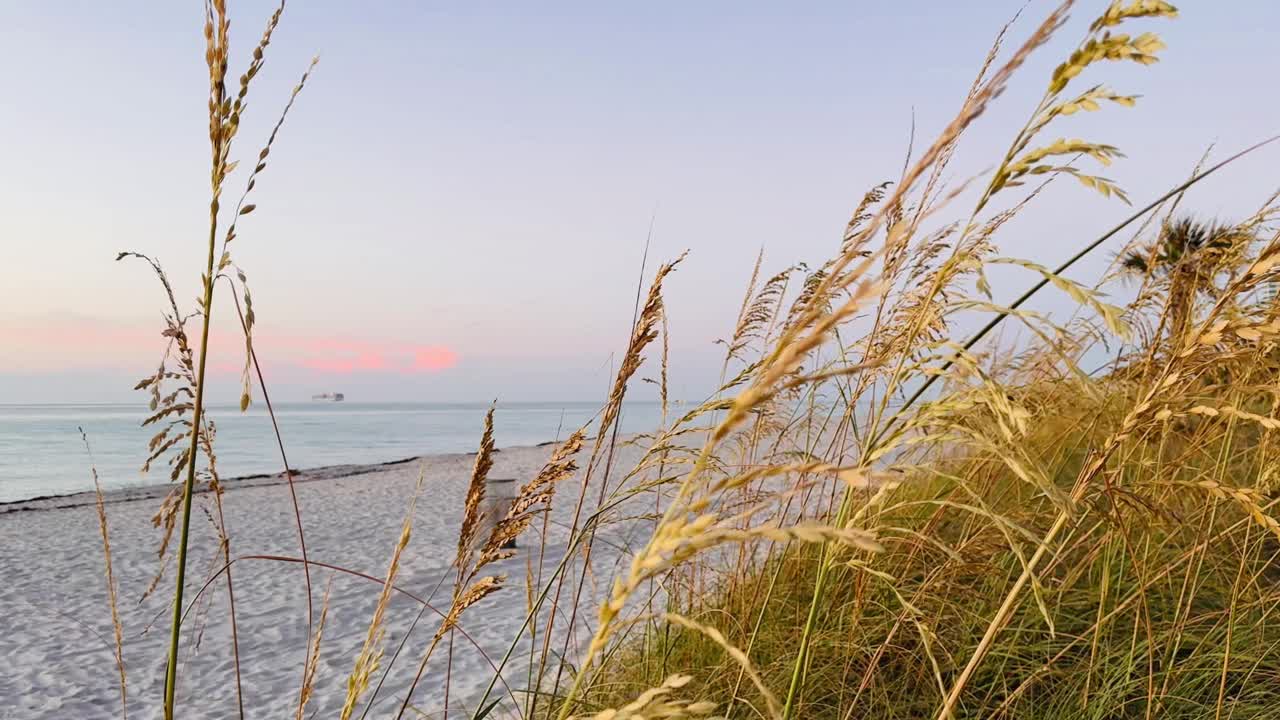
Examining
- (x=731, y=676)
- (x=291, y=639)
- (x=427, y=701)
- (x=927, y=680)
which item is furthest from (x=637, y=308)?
(x=291, y=639)

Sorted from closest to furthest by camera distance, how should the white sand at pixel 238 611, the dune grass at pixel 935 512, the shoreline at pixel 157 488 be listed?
the dune grass at pixel 935 512
the white sand at pixel 238 611
the shoreline at pixel 157 488

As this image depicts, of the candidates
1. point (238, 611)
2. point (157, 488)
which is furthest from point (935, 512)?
point (157, 488)

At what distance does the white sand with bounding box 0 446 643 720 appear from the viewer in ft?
18.7

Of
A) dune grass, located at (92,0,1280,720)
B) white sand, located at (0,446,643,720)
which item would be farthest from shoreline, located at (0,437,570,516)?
dune grass, located at (92,0,1280,720)

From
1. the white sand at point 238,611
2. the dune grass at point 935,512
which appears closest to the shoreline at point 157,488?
the white sand at point 238,611

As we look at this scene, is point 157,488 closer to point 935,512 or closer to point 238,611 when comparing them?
point 238,611

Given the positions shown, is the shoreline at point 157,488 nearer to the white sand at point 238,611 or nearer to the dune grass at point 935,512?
the white sand at point 238,611

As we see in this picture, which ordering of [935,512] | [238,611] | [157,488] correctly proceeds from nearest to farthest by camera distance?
[935,512], [238,611], [157,488]

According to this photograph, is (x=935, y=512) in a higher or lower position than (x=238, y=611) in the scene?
higher

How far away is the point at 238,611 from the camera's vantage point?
823 centimetres

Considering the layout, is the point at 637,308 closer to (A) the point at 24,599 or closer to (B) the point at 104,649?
(B) the point at 104,649

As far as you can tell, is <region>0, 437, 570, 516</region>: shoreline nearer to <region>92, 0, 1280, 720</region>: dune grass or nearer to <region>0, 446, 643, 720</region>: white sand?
<region>0, 446, 643, 720</region>: white sand

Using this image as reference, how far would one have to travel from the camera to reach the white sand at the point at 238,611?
224 inches

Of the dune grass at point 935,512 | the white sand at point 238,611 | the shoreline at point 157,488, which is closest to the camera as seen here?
the dune grass at point 935,512
